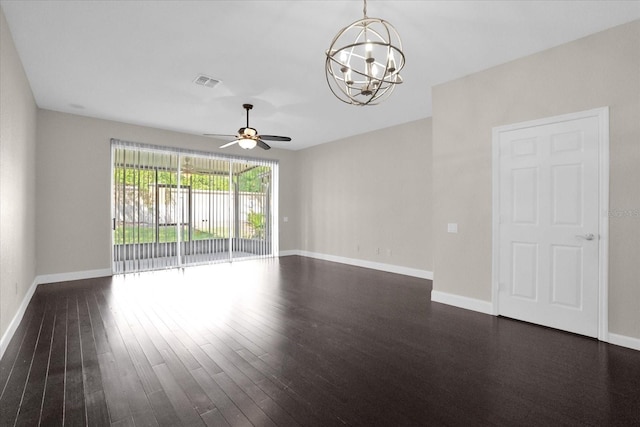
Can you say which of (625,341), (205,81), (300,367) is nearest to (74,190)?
(205,81)

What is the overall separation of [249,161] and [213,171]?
990 millimetres

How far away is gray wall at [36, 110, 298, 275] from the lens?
5.46 m

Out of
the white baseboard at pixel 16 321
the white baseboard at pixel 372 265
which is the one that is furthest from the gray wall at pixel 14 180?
the white baseboard at pixel 372 265

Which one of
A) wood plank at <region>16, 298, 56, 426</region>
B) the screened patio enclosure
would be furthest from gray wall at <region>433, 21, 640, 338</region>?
the screened patio enclosure

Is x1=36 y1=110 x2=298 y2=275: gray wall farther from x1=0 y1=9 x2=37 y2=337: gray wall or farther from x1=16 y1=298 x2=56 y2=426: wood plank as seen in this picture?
x1=16 y1=298 x2=56 y2=426: wood plank

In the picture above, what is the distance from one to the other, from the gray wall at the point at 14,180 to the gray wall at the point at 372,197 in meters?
5.64

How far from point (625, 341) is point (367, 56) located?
3.51m

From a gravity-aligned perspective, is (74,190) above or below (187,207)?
above

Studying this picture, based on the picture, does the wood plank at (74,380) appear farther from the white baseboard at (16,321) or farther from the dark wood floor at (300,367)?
the white baseboard at (16,321)

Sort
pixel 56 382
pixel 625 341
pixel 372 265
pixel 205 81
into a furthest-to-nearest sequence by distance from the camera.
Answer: pixel 372 265 → pixel 205 81 → pixel 625 341 → pixel 56 382

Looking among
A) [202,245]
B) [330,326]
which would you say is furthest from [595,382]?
[202,245]

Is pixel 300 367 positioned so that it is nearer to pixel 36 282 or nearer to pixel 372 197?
pixel 372 197

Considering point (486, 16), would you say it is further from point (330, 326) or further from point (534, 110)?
point (330, 326)

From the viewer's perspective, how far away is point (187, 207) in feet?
23.3
